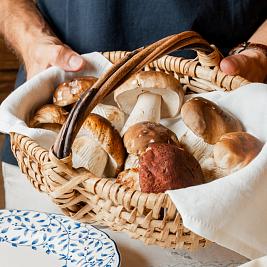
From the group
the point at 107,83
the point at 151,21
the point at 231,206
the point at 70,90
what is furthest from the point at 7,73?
the point at 231,206

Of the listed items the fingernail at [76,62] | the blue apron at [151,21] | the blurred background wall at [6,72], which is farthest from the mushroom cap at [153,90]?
the blurred background wall at [6,72]

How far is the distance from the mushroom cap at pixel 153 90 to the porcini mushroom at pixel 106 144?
9 cm

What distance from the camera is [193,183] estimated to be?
667 mm

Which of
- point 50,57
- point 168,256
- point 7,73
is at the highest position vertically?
point 50,57

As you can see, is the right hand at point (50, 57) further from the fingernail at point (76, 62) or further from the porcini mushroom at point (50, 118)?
the porcini mushroom at point (50, 118)

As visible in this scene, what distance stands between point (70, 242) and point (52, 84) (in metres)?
0.28

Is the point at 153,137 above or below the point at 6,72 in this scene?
above

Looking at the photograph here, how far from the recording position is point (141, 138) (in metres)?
0.74

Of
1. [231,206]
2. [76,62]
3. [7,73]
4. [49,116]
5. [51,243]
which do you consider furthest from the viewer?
[7,73]

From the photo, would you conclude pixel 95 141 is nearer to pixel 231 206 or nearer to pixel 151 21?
pixel 231 206

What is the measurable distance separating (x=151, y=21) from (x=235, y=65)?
0.69ft

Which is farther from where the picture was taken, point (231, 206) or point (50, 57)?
point (50, 57)

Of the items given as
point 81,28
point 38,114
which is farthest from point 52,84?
point 81,28

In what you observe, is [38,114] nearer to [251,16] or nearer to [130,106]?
[130,106]
